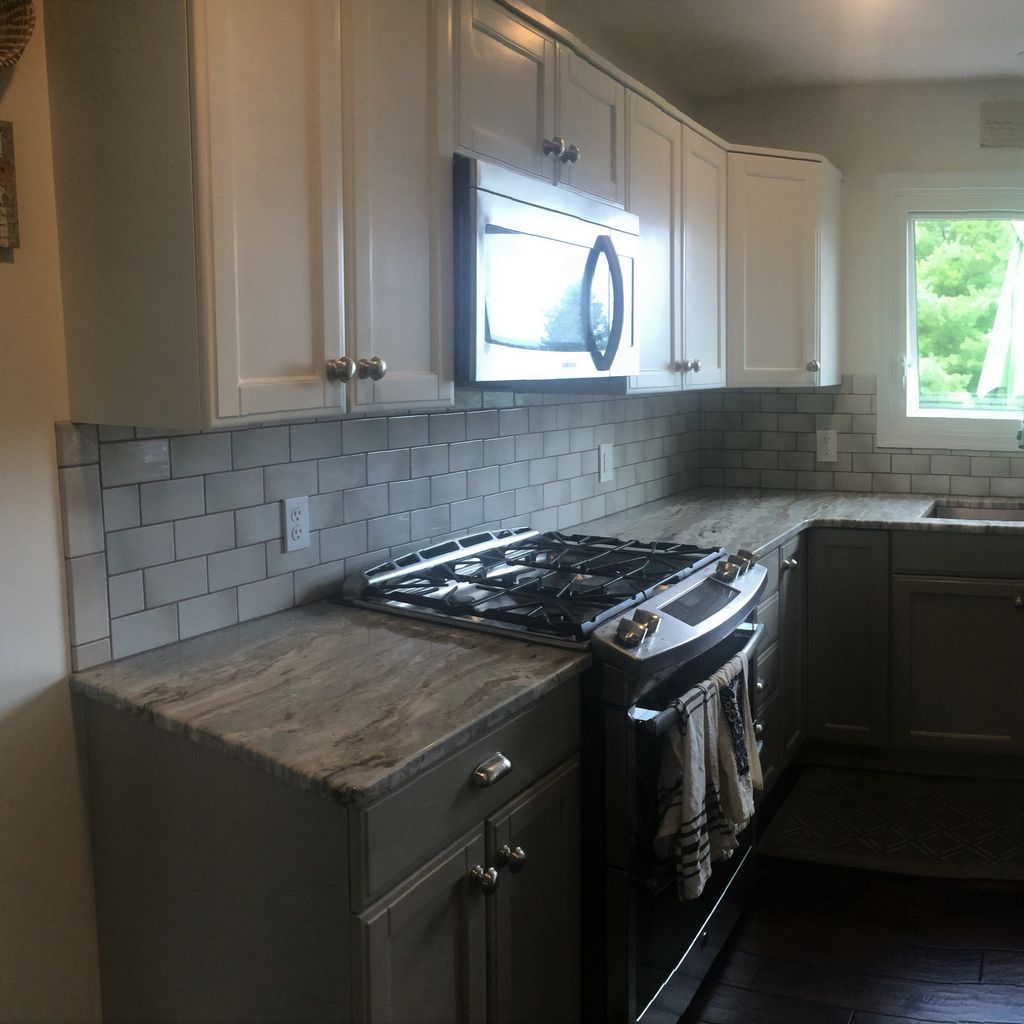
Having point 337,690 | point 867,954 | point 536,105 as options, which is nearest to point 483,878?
point 337,690

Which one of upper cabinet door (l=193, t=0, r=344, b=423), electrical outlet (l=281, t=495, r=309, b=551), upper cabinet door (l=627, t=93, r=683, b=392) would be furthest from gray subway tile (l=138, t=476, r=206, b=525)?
upper cabinet door (l=627, t=93, r=683, b=392)

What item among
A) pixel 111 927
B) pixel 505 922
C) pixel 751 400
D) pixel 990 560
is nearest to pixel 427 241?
pixel 505 922

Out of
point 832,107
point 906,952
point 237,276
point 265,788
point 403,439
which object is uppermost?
point 832,107

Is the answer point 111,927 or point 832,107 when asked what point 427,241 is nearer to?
point 111,927

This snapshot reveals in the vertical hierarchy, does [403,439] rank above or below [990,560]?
above

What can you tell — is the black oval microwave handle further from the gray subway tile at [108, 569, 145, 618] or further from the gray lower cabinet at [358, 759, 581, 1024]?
the gray subway tile at [108, 569, 145, 618]

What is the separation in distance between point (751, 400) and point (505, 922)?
9.43 ft

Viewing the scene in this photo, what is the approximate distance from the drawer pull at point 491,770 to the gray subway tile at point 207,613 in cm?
65

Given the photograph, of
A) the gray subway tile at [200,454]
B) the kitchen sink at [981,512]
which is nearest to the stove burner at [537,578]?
the gray subway tile at [200,454]

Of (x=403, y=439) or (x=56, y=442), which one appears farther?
(x=403, y=439)

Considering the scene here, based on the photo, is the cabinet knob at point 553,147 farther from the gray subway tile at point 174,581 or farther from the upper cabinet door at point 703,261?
the gray subway tile at point 174,581

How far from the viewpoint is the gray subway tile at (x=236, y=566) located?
186cm

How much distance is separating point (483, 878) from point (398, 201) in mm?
1147

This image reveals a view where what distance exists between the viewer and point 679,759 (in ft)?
5.90
